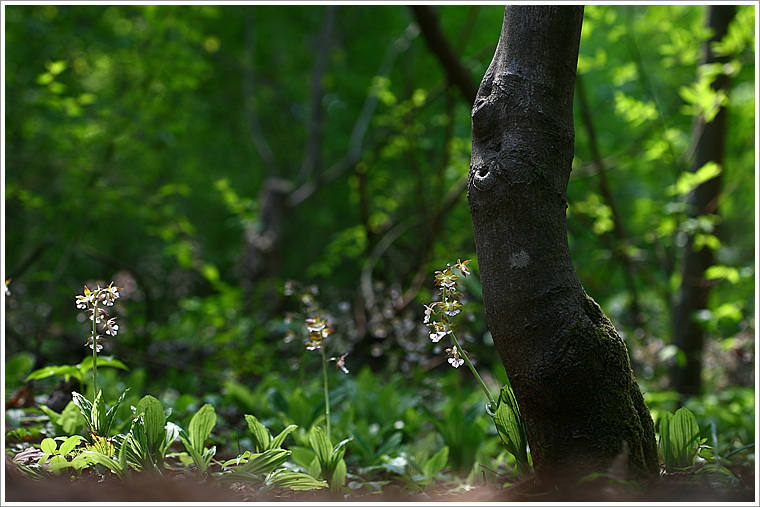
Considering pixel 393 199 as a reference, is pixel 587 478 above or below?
below

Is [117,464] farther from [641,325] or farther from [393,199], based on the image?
[393,199]

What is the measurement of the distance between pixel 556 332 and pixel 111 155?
423 centimetres

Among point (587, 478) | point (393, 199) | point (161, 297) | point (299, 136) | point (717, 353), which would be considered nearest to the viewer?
point (587, 478)

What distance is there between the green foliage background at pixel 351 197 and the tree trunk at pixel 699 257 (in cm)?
14

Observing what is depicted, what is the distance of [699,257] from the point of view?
11.4ft

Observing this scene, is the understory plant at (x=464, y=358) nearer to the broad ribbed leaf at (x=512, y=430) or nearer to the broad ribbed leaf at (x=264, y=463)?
the broad ribbed leaf at (x=512, y=430)

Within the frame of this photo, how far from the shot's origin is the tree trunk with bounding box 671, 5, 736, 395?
3395mm

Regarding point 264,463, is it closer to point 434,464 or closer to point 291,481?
point 291,481

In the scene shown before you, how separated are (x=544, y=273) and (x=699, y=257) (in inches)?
118

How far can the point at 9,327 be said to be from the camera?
10.5 ft

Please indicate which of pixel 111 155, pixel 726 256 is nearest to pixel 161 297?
pixel 111 155

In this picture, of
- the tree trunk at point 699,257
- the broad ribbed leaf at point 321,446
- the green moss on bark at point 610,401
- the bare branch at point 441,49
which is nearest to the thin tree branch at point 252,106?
the bare branch at point 441,49

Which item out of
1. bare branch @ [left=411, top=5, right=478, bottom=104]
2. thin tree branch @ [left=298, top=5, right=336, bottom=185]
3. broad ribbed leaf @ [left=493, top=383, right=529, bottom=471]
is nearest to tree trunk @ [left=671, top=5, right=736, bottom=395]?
bare branch @ [left=411, top=5, right=478, bottom=104]

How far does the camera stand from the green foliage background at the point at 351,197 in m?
3.48
